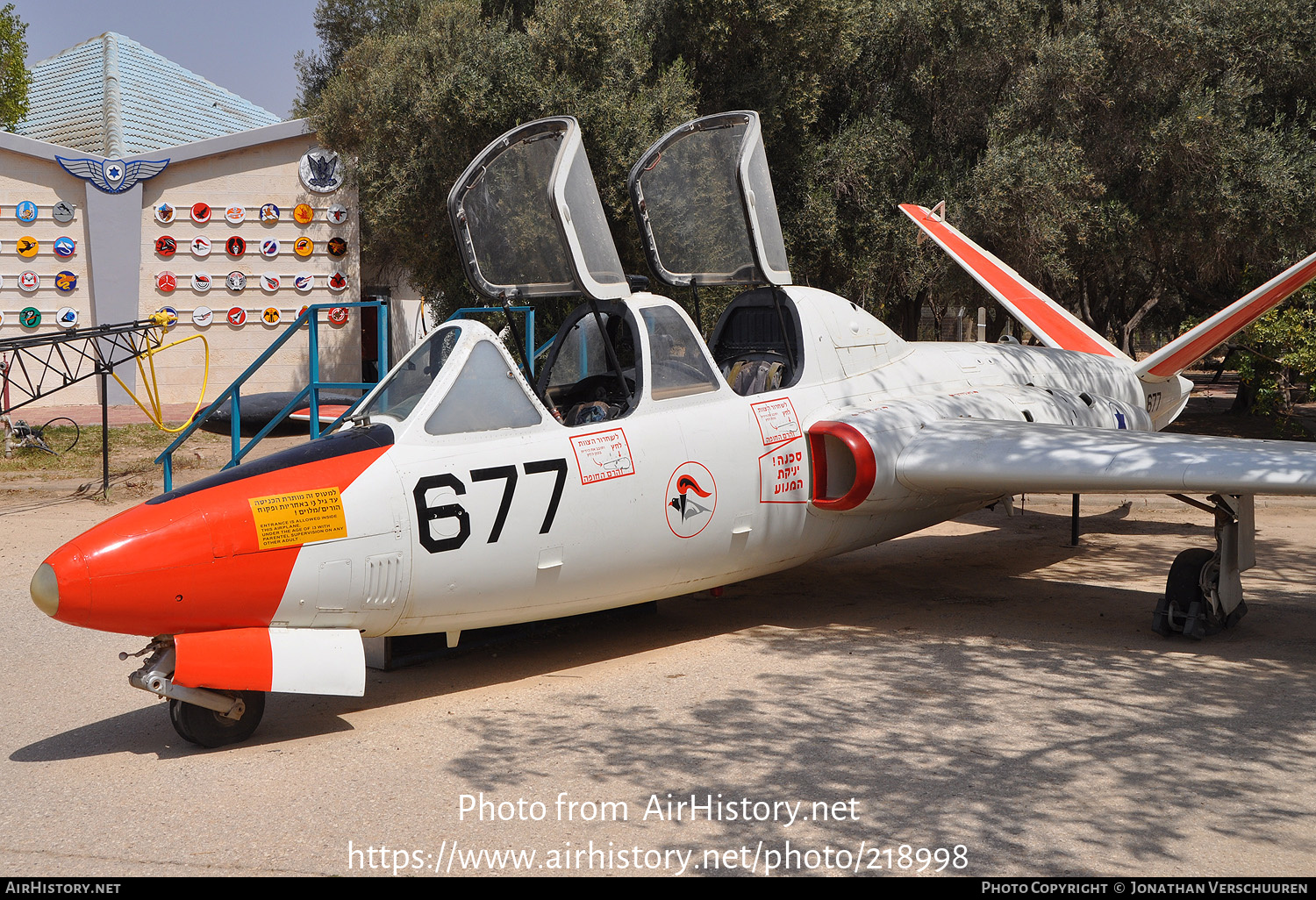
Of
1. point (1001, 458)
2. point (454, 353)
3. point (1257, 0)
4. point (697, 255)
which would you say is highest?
point (1257, 0)

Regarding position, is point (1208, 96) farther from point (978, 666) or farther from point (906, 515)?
point (978, 666)

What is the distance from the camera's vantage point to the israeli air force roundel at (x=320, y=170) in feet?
78.8

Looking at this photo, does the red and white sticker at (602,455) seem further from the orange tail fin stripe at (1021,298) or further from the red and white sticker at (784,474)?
the orange tail fin stripe at (1021,298)

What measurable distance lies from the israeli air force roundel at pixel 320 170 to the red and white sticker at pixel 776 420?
19832mm

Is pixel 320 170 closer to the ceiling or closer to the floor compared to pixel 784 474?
closer to the ceiling

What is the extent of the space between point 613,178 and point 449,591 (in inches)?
441

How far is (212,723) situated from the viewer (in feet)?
17.9

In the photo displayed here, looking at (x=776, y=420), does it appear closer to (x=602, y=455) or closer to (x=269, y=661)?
(x=602, y=455)

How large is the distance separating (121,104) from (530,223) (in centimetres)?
2639

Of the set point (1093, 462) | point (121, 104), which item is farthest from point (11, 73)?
point (1093, 462)

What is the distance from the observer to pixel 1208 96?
15.9m

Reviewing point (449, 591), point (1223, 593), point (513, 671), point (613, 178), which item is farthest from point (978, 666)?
point (613, 178)

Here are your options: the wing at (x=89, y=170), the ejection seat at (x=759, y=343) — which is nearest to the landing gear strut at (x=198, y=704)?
the ejection seat at (x=759, y=343)

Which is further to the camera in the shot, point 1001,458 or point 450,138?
point 450,138
